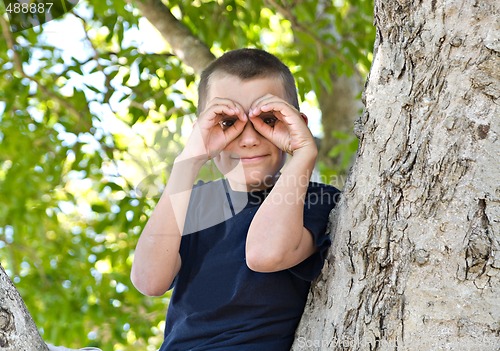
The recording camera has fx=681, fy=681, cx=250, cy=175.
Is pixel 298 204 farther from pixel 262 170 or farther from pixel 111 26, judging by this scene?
pixel 111 26

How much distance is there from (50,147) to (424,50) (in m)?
3.41

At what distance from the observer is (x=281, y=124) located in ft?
6.13

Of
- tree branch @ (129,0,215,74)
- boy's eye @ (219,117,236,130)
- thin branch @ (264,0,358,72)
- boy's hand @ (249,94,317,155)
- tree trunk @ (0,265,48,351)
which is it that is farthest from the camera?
thin branch @ (264,0,358,72)

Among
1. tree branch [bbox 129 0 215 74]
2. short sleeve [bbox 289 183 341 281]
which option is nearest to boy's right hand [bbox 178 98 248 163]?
short sleeve [bbox 289 183 341 281]

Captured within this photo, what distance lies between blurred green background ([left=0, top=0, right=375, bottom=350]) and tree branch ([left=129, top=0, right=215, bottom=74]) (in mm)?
26

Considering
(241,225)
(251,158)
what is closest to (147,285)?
(241,225)

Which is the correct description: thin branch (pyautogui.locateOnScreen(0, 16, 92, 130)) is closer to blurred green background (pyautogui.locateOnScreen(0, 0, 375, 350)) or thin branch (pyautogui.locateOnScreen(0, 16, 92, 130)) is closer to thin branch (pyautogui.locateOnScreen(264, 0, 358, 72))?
→ blurred green background (pyautogui.locateOnScreen(0, 0, 375, 350))

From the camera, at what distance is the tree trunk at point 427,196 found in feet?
4.30

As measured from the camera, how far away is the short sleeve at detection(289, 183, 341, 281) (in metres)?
1.67

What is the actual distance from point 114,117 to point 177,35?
2.98 ft

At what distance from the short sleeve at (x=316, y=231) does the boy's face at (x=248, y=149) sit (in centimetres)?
18

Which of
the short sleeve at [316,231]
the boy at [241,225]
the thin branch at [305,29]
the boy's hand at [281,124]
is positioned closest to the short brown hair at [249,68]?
the boy at [241,225]

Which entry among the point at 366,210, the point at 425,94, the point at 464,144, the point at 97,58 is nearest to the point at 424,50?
the point at 425,94

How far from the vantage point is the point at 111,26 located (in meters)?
3.57
